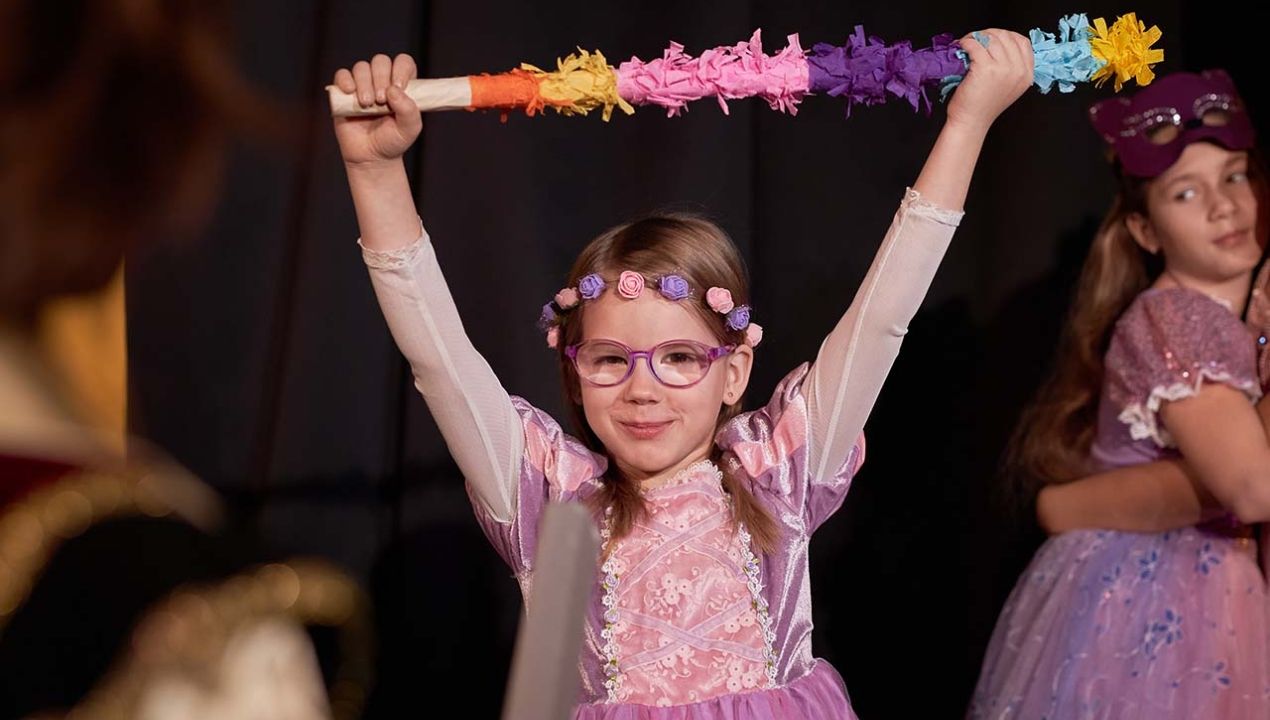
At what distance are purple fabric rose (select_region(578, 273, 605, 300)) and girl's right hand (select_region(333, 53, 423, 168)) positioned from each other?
0.31 m

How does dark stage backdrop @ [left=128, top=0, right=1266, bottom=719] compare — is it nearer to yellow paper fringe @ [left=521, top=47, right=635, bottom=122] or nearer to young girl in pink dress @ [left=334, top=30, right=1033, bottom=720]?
young girl in pink dress @ [left=334, top=30, right=1033, bottom=720]

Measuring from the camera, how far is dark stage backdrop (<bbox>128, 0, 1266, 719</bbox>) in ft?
8.15

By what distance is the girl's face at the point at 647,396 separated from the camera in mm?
1867

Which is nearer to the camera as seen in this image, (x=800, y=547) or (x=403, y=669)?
(x=800, y=547)

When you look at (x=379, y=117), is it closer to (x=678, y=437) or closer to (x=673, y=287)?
(x=673, y=287)

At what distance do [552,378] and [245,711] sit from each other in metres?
1.97

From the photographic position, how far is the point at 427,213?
2508 mm

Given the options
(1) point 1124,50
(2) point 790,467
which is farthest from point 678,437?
(1) point 1124,50

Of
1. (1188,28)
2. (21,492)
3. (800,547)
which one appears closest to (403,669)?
(800,547)

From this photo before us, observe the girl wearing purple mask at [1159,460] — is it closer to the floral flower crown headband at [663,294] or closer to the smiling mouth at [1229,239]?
the smiling mouth at [1229,239]

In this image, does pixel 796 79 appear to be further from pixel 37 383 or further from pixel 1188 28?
pixel 1188 28

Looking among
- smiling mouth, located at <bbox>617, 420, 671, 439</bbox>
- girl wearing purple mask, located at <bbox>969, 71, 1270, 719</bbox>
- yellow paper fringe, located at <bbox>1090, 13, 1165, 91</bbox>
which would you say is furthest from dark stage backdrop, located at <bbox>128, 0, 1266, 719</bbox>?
yellow paper fringe, located at <bbox>1090, 13, 1165, 91</bbox>

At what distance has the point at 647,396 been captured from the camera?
1.86m

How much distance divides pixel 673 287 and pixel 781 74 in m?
0.33
